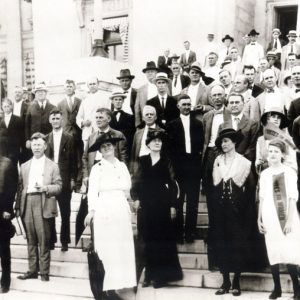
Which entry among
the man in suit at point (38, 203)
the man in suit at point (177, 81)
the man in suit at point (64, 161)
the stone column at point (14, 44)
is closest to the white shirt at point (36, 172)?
the man in suit at point (38, 203)

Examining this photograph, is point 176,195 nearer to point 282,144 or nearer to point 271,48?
point 282,144

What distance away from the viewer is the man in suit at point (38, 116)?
6637 millimetres

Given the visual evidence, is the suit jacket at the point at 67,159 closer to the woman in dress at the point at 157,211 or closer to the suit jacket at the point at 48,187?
the suit jacket at the point at 48,187

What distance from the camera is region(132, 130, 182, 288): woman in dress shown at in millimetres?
4836

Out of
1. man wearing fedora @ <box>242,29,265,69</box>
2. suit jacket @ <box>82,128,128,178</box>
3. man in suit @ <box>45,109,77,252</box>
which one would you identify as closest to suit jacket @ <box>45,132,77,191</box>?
man in suit @ <box>45,109,77,252</box>

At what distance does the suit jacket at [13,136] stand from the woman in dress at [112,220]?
2.05 meters

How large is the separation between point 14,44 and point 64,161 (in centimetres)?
1216

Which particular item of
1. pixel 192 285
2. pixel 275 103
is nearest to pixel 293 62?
pixel 275 103

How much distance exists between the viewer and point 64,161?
18.8 feet

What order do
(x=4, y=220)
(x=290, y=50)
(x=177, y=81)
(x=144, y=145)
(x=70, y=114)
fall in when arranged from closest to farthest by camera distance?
1. (x=4, y=220)
2. (x=144, y=145)
3. (x=70, y=114)
4. (x=177, y=81)
5. (x=290, y=50)

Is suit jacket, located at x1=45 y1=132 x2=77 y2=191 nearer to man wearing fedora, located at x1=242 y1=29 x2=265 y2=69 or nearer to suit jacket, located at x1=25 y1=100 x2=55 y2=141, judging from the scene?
suit jacket, located at x1=25 y1=100 x2=55 y2=141

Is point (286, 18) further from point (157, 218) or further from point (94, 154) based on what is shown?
point (157, 218)

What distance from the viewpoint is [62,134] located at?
19.0ft

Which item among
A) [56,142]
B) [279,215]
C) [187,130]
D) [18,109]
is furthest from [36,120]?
[279,215]
